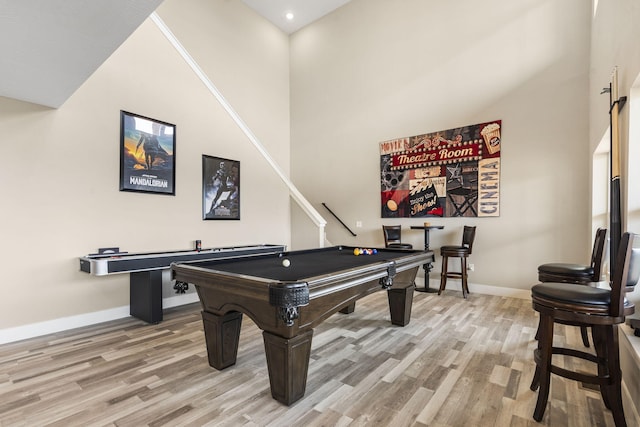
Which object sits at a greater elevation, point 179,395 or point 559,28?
point 559,28

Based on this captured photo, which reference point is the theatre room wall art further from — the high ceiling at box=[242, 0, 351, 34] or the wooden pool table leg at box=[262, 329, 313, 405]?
the wooden pool table leg at box=[262, 329, 313, 405]

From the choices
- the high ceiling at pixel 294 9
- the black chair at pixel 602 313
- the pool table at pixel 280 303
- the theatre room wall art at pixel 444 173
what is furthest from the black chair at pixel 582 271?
the high ceiling at pixel 294 9

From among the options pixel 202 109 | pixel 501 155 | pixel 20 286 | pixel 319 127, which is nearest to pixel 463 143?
pixel 501 155

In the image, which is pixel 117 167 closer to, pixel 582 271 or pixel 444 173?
pixel 444 173

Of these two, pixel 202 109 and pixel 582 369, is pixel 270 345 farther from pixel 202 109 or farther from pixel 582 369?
pixel 202 109

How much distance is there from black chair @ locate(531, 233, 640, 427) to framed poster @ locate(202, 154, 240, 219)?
172 inches

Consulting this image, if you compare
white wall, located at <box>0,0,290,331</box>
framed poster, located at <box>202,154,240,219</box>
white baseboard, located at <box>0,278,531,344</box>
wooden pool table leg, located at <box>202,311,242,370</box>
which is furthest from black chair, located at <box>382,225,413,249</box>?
wooden pool table leg, located at <box>202,311,242,370</box>

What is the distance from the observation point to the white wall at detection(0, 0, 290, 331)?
314 centimetres

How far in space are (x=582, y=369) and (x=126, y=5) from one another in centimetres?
384

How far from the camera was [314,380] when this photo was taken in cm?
220

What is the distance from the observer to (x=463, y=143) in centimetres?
489

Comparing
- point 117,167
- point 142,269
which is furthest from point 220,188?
point 142,269

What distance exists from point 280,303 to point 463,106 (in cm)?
466

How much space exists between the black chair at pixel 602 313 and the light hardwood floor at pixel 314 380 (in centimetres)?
24
